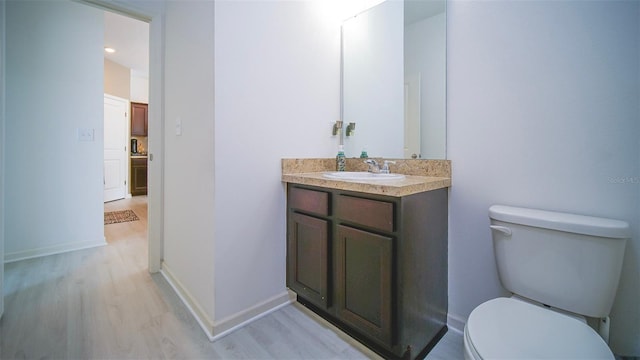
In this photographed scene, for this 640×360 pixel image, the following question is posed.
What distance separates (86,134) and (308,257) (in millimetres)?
2622

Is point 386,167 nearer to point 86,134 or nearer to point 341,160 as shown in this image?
point 341,160

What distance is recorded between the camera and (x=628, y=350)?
1.07 metres

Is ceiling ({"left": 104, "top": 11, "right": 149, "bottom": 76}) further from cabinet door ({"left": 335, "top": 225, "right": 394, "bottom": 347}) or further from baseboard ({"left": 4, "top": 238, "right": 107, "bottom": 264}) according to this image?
cabinet door ({"left": 335, "top": 225, "right": 394, "bottom": 347})

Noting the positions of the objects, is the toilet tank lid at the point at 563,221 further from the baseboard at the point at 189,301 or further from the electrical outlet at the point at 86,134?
the electrical outlet at the point at 86,134

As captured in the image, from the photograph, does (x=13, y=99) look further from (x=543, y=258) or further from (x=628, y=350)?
(x=628, y=350)

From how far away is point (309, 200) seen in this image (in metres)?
1.49

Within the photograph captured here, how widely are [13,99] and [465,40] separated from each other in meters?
3.42

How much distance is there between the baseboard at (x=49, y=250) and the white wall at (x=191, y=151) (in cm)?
124

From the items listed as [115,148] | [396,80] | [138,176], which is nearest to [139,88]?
[115,148]

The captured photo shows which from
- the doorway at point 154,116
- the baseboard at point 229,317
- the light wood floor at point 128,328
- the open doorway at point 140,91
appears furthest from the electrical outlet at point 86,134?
the baseboard at point 229,317

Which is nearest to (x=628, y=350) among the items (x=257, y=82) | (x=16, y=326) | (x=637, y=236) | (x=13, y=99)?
(x=637, y=236)

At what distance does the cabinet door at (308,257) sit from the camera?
4.65ft

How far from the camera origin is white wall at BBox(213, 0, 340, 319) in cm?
140

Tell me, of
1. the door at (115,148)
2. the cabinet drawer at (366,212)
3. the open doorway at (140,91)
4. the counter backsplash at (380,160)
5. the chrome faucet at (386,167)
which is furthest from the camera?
the door at (115,148)
